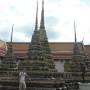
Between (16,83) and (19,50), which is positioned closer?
(16,83)

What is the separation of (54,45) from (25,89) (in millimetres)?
32428

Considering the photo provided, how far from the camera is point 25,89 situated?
27391 mm

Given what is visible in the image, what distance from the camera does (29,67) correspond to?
126 ft

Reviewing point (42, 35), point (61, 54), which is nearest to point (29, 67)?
point (42, 35)

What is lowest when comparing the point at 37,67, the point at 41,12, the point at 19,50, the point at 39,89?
the point at 39,89

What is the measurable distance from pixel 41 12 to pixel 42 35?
12.3 feet

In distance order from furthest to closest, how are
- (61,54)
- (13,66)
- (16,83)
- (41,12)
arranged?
(61,54) < (41,12) < (13,66) < (16,83)

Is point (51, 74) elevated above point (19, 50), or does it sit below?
below

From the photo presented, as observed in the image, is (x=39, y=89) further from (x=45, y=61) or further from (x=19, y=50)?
(x=19, y=50)

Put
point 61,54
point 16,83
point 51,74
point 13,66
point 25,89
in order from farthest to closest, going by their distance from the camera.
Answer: point 61,54 → point 13,66 → point 51,74 → point 16,83 → point 25,89

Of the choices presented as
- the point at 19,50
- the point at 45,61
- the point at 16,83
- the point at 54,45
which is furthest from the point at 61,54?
the point at 16,83

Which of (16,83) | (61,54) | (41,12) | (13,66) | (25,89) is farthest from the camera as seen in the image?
(61,54)

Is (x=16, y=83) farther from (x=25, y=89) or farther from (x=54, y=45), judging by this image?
(x=54, y=45)

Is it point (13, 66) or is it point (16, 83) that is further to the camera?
point (13, 66)
